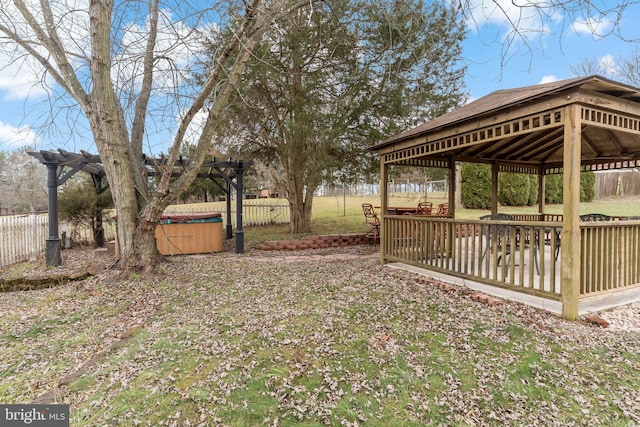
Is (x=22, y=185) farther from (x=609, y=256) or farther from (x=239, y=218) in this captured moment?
(x=609, y=256)

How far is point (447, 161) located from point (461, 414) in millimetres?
5965

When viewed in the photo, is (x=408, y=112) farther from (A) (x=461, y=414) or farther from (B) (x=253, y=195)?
(B) (x=253, y=195)

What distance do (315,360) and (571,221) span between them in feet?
10.8

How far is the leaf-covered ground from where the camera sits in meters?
2.29

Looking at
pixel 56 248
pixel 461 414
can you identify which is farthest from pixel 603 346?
pixel 56 248

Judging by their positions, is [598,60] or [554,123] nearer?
[554,123]

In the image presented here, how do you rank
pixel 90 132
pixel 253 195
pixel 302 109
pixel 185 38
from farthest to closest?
pixel 253 195, pixel 302 109, pixel 90 132, pixel 185 38

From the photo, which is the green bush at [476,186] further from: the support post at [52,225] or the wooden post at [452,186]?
the support post at [52,225]

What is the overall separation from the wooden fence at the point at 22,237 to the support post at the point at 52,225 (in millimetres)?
1029

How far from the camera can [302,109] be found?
30.8 feet

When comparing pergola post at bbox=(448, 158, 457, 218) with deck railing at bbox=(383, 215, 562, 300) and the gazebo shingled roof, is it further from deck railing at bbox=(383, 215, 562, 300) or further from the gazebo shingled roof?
deck railing at bbox=(383, 215, 562, 300)

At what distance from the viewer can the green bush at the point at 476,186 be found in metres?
16.3

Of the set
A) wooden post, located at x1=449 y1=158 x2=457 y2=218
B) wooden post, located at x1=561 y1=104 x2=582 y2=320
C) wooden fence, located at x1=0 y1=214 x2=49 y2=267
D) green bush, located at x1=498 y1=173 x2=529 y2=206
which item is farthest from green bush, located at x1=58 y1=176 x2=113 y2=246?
green bush, located at x1=498 y1=173 x2=529 y2=206

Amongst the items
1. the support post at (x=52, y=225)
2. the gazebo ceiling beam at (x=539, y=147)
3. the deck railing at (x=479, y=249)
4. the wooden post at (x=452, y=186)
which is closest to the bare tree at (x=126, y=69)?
the support post at (x=52, y=225)
